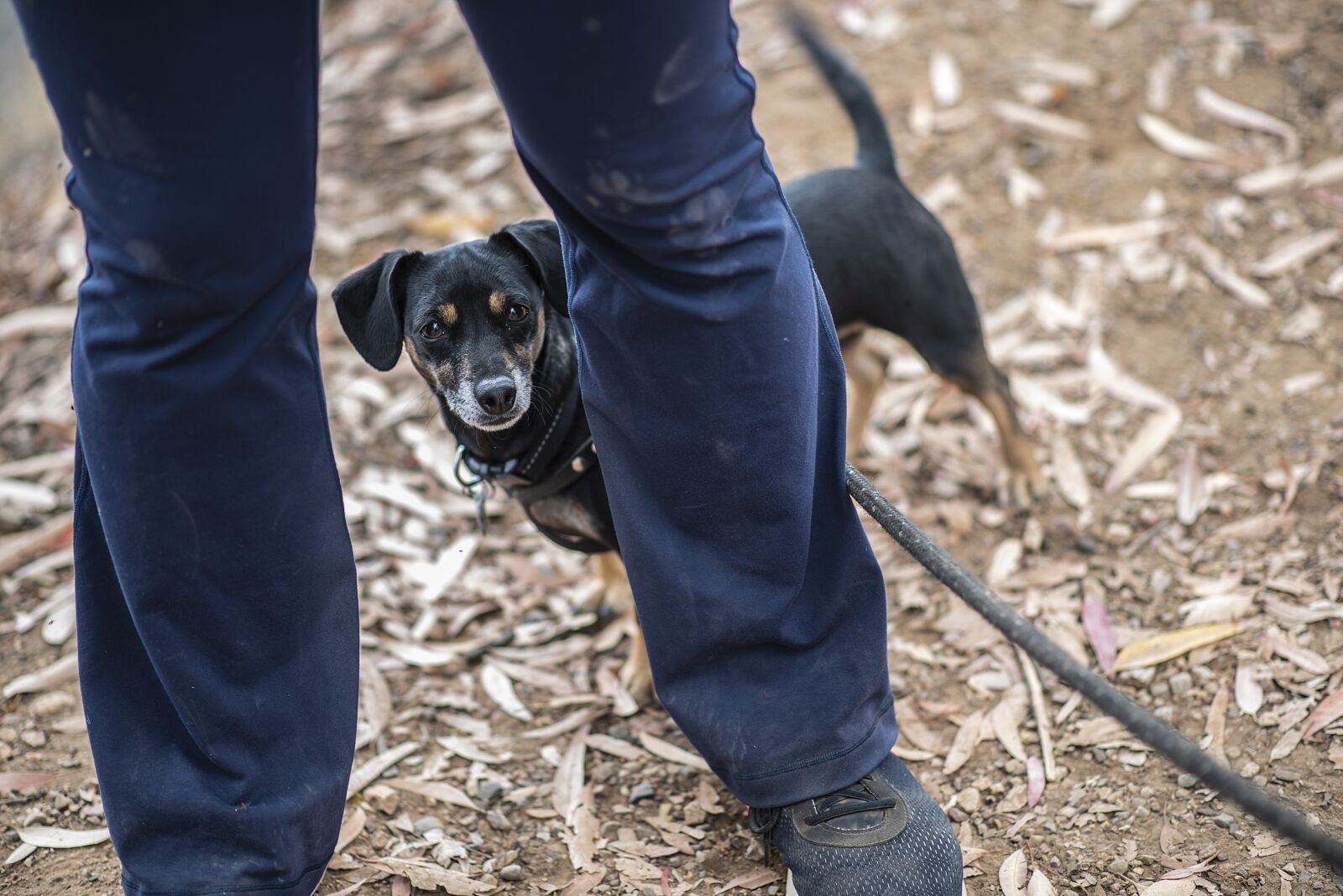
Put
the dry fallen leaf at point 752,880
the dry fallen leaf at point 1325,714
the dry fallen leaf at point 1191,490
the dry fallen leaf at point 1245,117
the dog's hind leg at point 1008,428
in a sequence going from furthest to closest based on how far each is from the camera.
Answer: the dry fallen leaf at point 1245,117
the dog's hind leg at point 1008,428
the dry fallen leaf at point 1191,490
the dry fallen leaf at point 1325,714
the dry fallen leaf at point 752,880

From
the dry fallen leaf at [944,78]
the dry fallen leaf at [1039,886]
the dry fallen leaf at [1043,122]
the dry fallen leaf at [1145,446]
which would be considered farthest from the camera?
the dry fallen leaf at [944,78]

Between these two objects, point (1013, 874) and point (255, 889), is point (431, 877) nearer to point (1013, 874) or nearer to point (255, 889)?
point (255, 889)

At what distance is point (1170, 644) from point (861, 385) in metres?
1.39

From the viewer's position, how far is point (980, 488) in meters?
3.61

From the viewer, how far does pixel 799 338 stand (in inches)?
70.0

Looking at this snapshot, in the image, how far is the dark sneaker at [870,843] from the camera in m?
1.91

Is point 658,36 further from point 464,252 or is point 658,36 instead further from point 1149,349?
point 1149,349

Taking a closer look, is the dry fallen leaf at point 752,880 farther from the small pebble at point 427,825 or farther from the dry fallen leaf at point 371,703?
the dry fallen leaf at point 371,703

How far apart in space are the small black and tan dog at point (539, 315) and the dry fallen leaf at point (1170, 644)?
3.55 feet

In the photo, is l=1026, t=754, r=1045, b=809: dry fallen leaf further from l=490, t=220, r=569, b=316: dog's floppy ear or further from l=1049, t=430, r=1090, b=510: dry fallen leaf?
l=490, t=220, r=569, b=316: dog's floppy ear

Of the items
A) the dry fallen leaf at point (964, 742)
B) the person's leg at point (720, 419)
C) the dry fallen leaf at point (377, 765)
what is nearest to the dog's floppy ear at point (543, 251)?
the person's leg at point (720, 419)

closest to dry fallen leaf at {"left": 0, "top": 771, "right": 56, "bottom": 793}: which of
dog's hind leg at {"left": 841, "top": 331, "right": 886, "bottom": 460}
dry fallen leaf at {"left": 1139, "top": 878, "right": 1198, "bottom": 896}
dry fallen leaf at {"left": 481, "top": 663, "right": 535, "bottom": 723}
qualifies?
dry fallen leaf at {"left": 481, "top": 663, "right": 535, "bottom": 723}

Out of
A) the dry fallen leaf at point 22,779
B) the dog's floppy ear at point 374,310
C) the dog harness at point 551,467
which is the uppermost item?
the dog's floppy ear at point 374,310

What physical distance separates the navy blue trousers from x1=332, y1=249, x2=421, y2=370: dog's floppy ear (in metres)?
0.91
